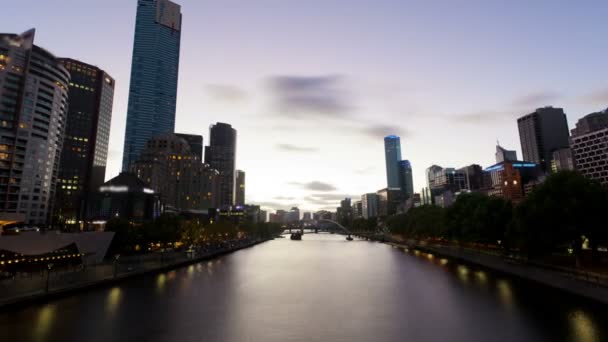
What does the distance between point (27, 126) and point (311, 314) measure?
509 feet

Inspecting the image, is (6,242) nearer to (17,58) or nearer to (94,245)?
(94,245)

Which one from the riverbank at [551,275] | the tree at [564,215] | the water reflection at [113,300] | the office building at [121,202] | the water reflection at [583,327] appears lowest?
the water reflection at [583,327]

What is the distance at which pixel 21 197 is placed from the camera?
5231 inches

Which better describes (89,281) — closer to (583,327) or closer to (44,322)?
(44,322)

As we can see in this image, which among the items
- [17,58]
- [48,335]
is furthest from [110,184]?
[48,335]

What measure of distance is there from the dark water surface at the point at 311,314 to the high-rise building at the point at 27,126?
4783 inches

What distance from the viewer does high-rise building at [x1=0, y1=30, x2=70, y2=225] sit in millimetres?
131375

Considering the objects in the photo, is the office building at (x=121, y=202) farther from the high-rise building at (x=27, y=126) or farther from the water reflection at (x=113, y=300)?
the water reflection at (x=113, y=300)

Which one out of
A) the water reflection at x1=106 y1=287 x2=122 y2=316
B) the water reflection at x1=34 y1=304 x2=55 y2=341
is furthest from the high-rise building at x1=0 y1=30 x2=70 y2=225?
the water reflection at x1=34 y1=304 x2=55 y2=341

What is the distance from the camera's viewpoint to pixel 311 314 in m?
30.4

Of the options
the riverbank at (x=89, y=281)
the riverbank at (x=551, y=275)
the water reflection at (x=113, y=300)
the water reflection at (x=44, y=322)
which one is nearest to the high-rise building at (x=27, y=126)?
the riverbank at (x=89, y=281)

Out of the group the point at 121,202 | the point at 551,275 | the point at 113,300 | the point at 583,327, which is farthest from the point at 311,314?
the point at 121,202

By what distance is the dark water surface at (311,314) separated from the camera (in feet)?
79.0

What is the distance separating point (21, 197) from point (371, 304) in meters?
150
